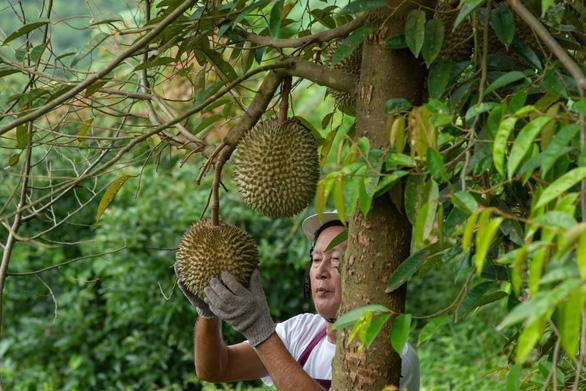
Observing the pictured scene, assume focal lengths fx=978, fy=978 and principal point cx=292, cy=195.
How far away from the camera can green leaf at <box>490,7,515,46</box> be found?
1.61 meters

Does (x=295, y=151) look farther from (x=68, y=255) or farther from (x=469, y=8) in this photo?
(x=68, y=255)

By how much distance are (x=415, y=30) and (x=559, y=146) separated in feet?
1.50

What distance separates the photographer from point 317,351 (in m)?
2.59

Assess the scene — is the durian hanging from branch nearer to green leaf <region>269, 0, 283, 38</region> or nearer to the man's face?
green leaf <region>269, 0, 283, 38</region>

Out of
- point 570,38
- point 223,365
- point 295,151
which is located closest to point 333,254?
point 223,365

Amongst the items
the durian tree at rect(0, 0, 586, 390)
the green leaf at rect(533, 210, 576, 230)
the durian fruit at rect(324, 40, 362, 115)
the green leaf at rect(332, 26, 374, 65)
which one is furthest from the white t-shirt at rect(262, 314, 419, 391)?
the green leaf at rect(533, 210, 576, 230)

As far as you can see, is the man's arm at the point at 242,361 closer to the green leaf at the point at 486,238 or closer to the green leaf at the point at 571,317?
the green leaf at the point at 486,238

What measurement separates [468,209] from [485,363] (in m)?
3.21

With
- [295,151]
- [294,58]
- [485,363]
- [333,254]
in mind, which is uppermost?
[294,58]

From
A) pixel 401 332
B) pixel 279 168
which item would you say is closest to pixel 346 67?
pixel 279 168

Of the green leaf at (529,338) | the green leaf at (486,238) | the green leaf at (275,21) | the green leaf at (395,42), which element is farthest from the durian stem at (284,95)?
the green leaf at (529,338)

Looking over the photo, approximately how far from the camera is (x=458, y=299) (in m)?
1.57

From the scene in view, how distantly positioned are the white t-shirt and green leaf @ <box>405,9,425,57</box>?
84cm

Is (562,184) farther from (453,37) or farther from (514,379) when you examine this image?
(453,37)
